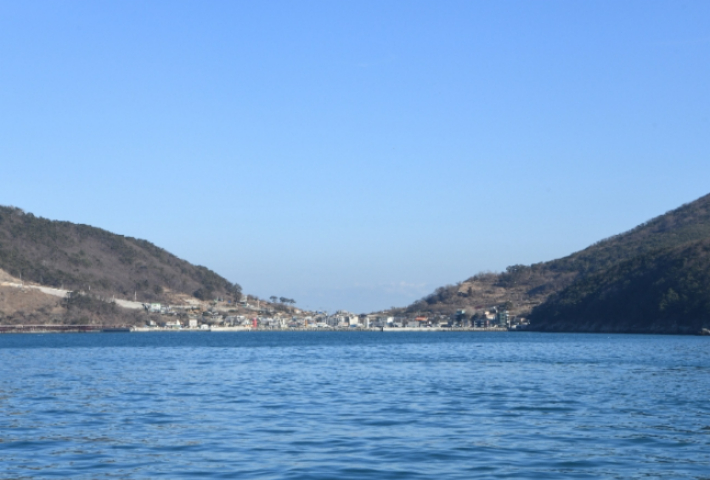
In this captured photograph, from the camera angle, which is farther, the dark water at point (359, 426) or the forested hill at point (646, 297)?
the forested hill at point (646, 297)

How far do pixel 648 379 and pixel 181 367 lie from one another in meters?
30.7

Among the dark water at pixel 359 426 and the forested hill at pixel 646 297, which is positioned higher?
the forested hill at pixel 646 297

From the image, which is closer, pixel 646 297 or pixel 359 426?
pixel 359 426

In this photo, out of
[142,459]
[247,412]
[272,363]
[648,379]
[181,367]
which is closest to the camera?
[142,459]

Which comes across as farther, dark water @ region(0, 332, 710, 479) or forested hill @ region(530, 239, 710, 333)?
forested hill @ region(530, 239, 710, 333)

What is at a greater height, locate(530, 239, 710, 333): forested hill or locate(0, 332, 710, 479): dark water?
locate(530, 239, 710, 333): forested hill

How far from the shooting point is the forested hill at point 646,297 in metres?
134

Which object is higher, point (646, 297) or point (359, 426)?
point (646, 297)

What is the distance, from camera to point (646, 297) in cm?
14800

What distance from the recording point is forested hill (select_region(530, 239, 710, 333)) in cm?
13438

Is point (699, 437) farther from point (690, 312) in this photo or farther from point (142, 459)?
point (690, 312)

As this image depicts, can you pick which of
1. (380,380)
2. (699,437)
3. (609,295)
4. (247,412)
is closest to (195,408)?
(247,412)

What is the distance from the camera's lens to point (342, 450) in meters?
19.6

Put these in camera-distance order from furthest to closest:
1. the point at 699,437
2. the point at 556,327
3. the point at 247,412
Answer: the point at 556,327 < the point at 247,412 < the point at 699,437
